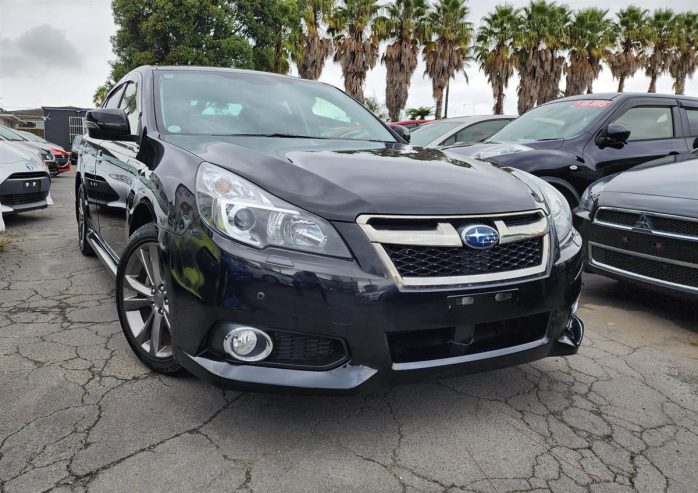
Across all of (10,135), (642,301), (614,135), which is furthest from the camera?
(10,135)

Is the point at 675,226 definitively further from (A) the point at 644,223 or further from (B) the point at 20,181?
(B) the point at 20,181

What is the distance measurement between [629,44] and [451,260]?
31605 mm

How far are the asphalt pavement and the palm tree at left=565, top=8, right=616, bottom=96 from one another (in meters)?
27.0

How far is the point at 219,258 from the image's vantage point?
192 cm

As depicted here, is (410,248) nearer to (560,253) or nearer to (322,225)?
(322,225)

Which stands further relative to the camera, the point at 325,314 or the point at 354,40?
the point at 354,40

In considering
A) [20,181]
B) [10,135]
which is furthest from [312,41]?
[20,181]

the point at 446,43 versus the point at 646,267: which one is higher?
the point at 446,43

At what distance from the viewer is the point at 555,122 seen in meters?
5.85

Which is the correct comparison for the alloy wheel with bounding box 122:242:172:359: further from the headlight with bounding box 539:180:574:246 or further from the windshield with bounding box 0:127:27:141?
the windshield with bounding box 0:127:27:141

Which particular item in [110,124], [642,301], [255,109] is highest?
[255,109]

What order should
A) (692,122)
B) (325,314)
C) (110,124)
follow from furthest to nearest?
1. (692,122)
2. (110,124)
3. (325,314)

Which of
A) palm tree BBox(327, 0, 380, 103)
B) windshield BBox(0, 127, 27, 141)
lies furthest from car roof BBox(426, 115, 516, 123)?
palm tree BBox(327, 0, 380, 103)

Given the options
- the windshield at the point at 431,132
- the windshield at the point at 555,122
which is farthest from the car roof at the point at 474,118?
the windshield at the point at 555,122
